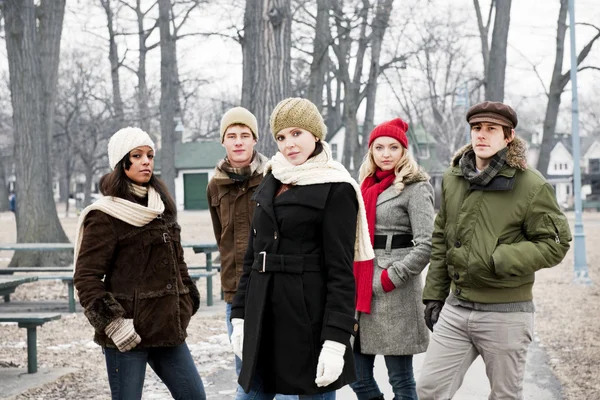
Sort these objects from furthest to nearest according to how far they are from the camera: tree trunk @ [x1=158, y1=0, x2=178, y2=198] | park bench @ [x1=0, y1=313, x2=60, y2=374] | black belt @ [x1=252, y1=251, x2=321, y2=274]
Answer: tree trunk @ [x1=158, y1=0, x2=178, y2=198], park bench @ [x1=0, y1=313, x2=60, y2=374], black belt @ [x1=252, y1=251, x2=321, y2=274]

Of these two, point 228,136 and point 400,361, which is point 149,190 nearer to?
point 228,136

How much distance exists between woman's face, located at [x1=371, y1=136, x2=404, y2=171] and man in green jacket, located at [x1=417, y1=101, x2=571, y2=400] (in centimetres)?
70

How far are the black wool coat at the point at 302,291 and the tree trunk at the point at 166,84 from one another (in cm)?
2365

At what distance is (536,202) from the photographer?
4141mm

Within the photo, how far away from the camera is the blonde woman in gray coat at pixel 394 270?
4.91 m

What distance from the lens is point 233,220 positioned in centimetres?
511

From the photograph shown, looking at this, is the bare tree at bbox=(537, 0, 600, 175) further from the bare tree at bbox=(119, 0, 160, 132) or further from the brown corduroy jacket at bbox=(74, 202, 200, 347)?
the brown corduroy jacket at bbox=(74, 202, 200, 347)

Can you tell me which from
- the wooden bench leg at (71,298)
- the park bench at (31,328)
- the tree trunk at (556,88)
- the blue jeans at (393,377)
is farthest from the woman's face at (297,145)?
the tree trunk at (556,88)

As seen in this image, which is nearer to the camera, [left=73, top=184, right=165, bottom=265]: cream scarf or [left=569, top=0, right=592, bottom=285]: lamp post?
[left=73, top=184, right=165, bottom=265]: cream scarf

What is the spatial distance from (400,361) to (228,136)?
5.78 feet

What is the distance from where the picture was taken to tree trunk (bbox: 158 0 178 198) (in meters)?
27.9

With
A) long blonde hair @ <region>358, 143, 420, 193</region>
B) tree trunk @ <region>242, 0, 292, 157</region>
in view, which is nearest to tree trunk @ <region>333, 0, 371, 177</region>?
tree trunk @ <region>242, 0, 292, 157</region>

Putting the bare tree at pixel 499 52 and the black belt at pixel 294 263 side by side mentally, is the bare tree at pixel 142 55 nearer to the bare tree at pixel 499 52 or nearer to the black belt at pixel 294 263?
the bare tree at pixel 499 52

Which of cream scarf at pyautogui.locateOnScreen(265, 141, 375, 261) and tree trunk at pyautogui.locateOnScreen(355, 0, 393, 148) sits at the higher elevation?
tree trunk at pyautogui.locateOnScreen(355, 0, 393, 148)
